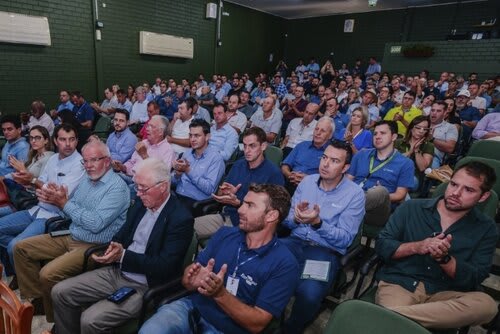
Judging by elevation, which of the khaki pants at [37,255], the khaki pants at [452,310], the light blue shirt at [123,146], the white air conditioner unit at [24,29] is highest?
the white air conditioner unit at [24,29]

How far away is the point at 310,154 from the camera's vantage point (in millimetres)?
3086

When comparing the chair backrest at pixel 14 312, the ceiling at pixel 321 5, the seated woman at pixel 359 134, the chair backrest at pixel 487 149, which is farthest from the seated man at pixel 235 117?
the ceiling at pixel 321 5

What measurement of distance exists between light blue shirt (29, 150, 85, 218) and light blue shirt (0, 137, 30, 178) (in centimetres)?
84

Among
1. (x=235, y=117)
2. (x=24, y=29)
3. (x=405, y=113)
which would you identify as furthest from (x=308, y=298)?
(x=24, y=29)

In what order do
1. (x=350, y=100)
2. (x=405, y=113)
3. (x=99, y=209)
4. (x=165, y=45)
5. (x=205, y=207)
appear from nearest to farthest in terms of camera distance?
(x=99, y=209) → (x=205, y=207) → (x=405, y=113) → (x=350, y=100) → (x=165, y=45)

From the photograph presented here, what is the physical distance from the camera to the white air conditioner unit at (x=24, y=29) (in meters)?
6.07

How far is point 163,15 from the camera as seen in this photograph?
8812mm

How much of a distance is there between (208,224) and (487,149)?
2.83 metres

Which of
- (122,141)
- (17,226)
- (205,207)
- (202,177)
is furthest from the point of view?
(122,141)

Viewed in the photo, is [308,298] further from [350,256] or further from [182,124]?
[182,124]

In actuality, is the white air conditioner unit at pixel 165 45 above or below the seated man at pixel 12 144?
above

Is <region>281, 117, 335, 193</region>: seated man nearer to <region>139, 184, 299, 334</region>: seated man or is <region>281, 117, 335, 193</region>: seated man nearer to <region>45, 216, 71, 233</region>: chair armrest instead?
<region>139, 184, 299, 334</region>: seated man

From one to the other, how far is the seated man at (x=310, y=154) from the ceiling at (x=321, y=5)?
8.64m

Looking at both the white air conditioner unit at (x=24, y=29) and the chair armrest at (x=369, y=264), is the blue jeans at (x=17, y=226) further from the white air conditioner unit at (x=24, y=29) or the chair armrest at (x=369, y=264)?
the white air conditioner unit at (x=24, y=29)
